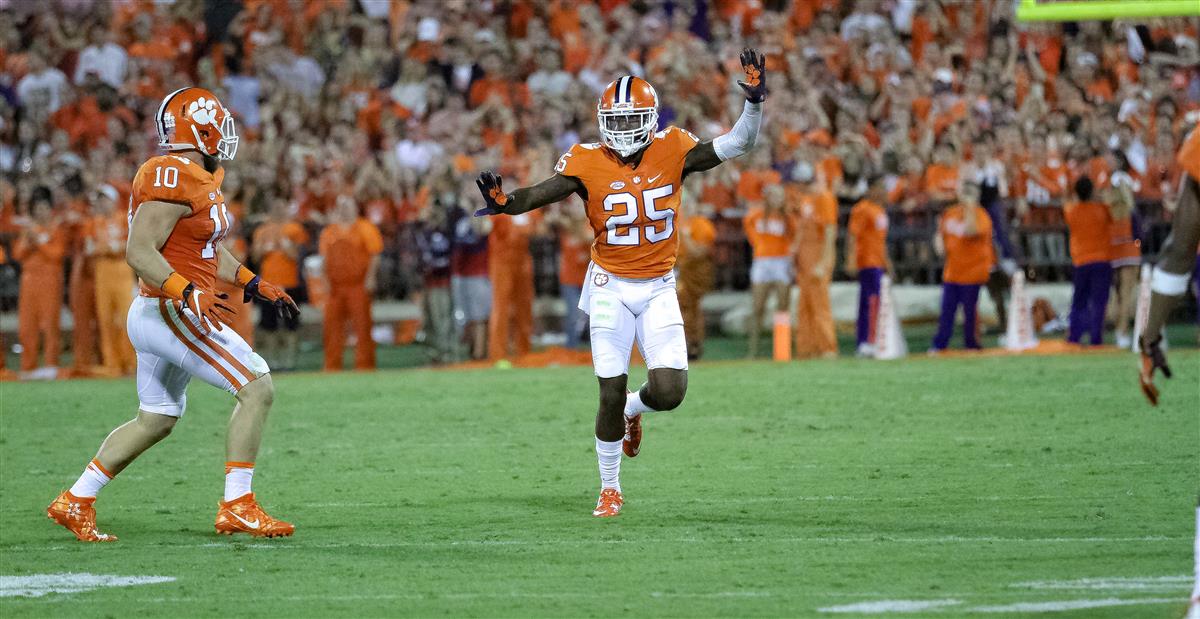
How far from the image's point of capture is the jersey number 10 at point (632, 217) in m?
8.88

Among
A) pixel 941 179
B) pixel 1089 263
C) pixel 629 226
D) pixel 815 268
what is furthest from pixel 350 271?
pixel 629 226

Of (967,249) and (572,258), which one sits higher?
(967,249)

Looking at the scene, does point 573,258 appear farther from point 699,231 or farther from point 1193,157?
point 1193,157

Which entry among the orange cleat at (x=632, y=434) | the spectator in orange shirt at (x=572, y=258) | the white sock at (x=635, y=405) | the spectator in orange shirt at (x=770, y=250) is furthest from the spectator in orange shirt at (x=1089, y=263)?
the white sock at (x=635, y=405)

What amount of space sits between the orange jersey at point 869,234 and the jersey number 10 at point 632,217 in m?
9.36

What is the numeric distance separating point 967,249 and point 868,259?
43.2 inches

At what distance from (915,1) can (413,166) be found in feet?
25.5

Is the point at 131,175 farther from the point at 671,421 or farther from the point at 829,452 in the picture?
the point at 829,452

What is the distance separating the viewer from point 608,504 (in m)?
8.71

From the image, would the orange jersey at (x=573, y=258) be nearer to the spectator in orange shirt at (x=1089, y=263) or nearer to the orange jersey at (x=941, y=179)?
the orange jersey at (x=941, y=179)

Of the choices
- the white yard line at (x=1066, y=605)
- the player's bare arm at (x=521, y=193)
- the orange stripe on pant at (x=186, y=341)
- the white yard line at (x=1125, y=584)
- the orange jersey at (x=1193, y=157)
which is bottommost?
the white yard line at (x=1125, y=584)

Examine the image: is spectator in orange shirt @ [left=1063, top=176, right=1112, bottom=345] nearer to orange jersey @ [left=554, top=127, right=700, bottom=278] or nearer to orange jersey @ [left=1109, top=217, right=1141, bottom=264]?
orange jersey @ [left=1109, top=217, right=1141, bottom=264]

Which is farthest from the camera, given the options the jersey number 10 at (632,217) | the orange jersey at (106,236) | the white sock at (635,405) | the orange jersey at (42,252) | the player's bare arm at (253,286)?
the orange jersey at (42,252)

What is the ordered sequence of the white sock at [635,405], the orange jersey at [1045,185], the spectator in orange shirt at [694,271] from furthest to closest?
the orange jersey at [1045,185], the spectator in orange shirt at [694,271], the white sock at [635,405]
